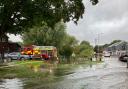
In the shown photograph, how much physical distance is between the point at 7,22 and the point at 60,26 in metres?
88.4

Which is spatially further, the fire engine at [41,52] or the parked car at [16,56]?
the fire engine at [41,52]

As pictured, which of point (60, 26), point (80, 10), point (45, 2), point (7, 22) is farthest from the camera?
point (60, 26)

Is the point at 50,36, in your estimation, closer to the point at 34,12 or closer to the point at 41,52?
the point at 41,52

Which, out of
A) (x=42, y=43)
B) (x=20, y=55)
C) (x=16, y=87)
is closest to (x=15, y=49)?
(x=42, y=43)

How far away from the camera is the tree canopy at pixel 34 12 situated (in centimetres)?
2184

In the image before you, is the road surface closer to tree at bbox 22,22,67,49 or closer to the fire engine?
the fire engine

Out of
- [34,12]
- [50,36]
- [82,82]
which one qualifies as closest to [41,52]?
[50,36]

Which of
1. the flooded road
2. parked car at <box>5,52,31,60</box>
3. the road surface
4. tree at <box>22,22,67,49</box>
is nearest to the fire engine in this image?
parked car at <box>5,52,31,60</box>

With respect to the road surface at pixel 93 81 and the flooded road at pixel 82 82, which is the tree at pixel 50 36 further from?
the flooded road at pixel 82 82

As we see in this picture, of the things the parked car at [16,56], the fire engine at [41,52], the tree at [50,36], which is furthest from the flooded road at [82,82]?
the tree at [50,36]

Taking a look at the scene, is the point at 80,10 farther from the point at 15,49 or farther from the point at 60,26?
the point at 60,26

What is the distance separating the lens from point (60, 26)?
113 meters

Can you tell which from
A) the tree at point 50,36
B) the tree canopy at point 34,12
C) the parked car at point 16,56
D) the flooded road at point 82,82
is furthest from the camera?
the tree at point 50,36

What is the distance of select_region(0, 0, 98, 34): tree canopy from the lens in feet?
71.7
